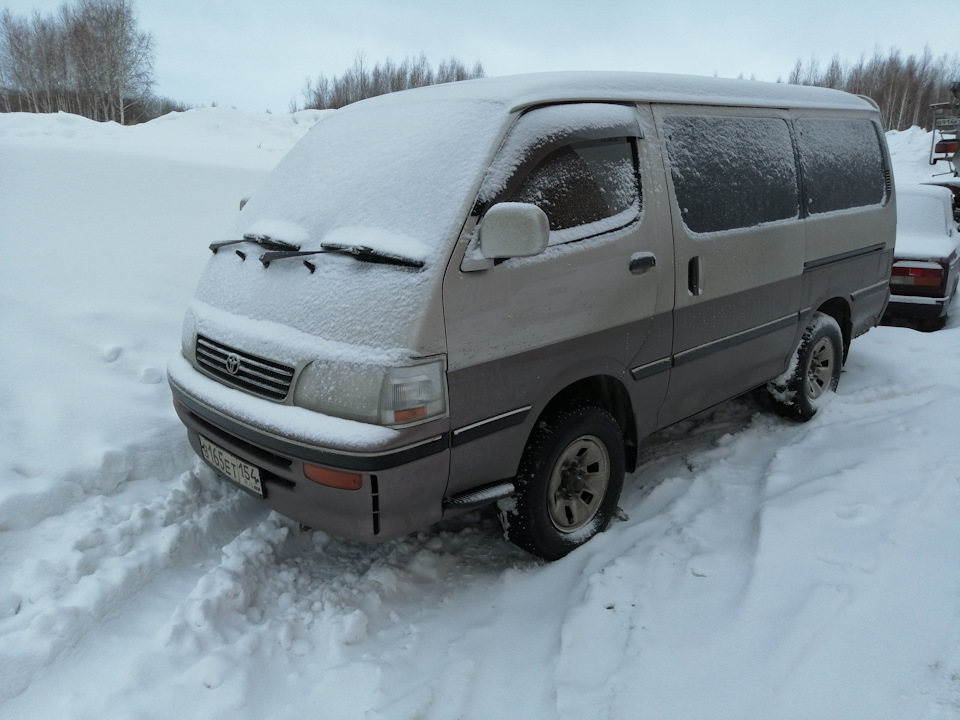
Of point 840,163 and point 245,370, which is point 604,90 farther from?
point 840,163

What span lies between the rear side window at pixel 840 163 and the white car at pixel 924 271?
220 centimetres

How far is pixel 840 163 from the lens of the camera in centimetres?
444

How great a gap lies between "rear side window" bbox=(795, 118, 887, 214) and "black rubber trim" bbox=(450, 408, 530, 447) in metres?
2.63

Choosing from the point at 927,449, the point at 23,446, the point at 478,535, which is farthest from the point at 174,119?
the point at 927,449

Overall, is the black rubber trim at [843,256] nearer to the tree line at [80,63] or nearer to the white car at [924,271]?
the white car at [924,271]

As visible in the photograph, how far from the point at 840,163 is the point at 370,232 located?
11.6 ft

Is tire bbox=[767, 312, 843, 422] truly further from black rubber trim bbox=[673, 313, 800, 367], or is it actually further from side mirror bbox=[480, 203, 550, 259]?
side mirror bbox=[480, 203, 550, 259]

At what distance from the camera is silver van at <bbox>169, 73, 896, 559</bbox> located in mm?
2355

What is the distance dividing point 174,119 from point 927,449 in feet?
48.1

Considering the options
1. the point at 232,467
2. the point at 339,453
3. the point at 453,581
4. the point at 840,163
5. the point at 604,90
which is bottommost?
the point at 453,581

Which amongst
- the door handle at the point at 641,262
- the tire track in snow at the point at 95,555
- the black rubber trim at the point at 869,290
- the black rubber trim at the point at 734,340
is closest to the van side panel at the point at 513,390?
the door handle at the point at 641,262

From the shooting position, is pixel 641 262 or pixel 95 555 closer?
pixel 95 555

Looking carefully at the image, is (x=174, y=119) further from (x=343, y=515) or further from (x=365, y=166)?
(x=343, y=515)

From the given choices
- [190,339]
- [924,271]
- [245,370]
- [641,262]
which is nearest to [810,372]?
[641,262]
